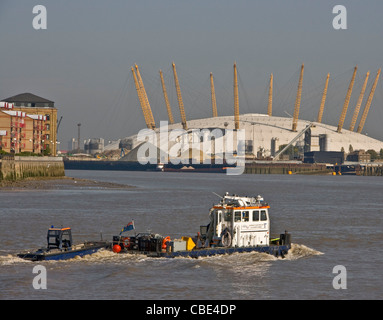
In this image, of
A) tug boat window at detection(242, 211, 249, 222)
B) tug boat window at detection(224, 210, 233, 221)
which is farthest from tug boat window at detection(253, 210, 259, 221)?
tug boat window at detection(224, 210, 233, 221)

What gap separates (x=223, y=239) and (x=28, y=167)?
10195 cm

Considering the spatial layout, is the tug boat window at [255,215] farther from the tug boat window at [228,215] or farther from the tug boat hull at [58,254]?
the tug boat hull at [58,254]

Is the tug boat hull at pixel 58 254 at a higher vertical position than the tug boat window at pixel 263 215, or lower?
lower

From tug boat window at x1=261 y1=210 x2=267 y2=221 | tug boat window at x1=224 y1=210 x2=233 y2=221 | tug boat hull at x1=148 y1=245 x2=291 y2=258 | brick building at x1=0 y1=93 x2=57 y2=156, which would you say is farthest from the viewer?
brick building at x1=0 y1=93 x2=57 y2=156

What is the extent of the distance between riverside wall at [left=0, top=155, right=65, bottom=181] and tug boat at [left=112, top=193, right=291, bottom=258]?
86.2 m

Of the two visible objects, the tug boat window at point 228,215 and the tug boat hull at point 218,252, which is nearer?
the tug boat hull at point 218,252

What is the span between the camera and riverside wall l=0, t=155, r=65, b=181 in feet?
423

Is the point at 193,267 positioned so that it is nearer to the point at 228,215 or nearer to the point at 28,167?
the point at 228,215

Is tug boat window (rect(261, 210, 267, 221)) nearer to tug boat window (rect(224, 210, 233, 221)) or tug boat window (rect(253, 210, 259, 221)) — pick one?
tug boat window (rect(253, 210, 259, 221))

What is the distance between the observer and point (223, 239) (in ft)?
146

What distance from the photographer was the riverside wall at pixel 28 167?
12888cm

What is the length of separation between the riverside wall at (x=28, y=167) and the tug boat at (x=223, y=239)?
86.2m

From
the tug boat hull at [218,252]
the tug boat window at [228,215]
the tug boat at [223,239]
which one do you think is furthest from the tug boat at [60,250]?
the tug boat window at [228,215]
